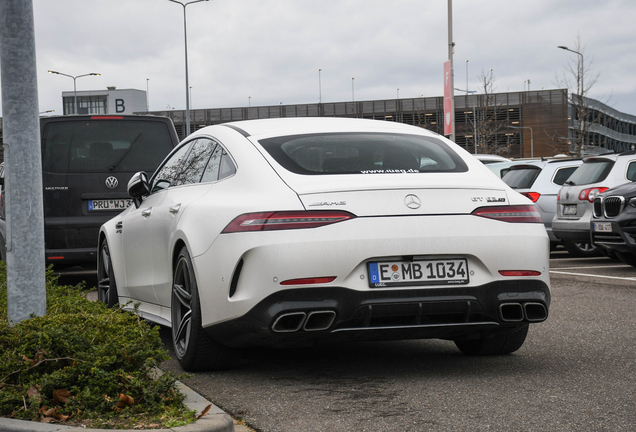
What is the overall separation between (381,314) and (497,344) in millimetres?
1308

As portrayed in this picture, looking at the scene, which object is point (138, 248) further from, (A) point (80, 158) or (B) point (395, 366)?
(A) point (80, 158)

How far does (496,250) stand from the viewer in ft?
15.2

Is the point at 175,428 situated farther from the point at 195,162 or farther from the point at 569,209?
the point at 569,209

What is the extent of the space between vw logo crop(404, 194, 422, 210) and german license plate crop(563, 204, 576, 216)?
8.91 m

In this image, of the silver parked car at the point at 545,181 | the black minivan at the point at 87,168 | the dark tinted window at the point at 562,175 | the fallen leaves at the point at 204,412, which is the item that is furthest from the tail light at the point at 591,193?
the fallen leaves at the point at 204,412

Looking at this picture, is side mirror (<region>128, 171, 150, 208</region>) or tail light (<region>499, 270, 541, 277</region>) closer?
tail light (<region>499, 270, 541, 277</region>)

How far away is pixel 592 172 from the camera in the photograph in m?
13.1

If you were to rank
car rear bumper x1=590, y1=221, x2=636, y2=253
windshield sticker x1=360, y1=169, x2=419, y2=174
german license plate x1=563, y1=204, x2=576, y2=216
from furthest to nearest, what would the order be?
1. german license plate x1=563, y1=204, x2=576, y2=216
2. car rear bumper x1=590, y1=221, x2=636, y2=253
3. windshield sticker x1=360, y1=169, x2=419, y2=174

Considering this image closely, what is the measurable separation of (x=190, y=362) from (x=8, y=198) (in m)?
1.37

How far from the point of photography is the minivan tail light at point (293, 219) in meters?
4.45

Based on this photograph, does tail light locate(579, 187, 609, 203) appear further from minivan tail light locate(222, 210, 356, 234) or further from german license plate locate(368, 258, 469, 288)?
minivan tail light locate(222, 210, 356, 234)

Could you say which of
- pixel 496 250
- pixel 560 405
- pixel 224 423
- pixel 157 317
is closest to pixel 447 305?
pixel 496 250

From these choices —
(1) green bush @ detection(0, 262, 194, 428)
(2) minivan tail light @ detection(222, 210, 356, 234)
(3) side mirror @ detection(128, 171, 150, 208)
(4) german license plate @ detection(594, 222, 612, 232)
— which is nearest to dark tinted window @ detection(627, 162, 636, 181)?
(4) german license plate @ detection(594, 222, 612, 232)

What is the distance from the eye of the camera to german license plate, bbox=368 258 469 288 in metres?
4.50
